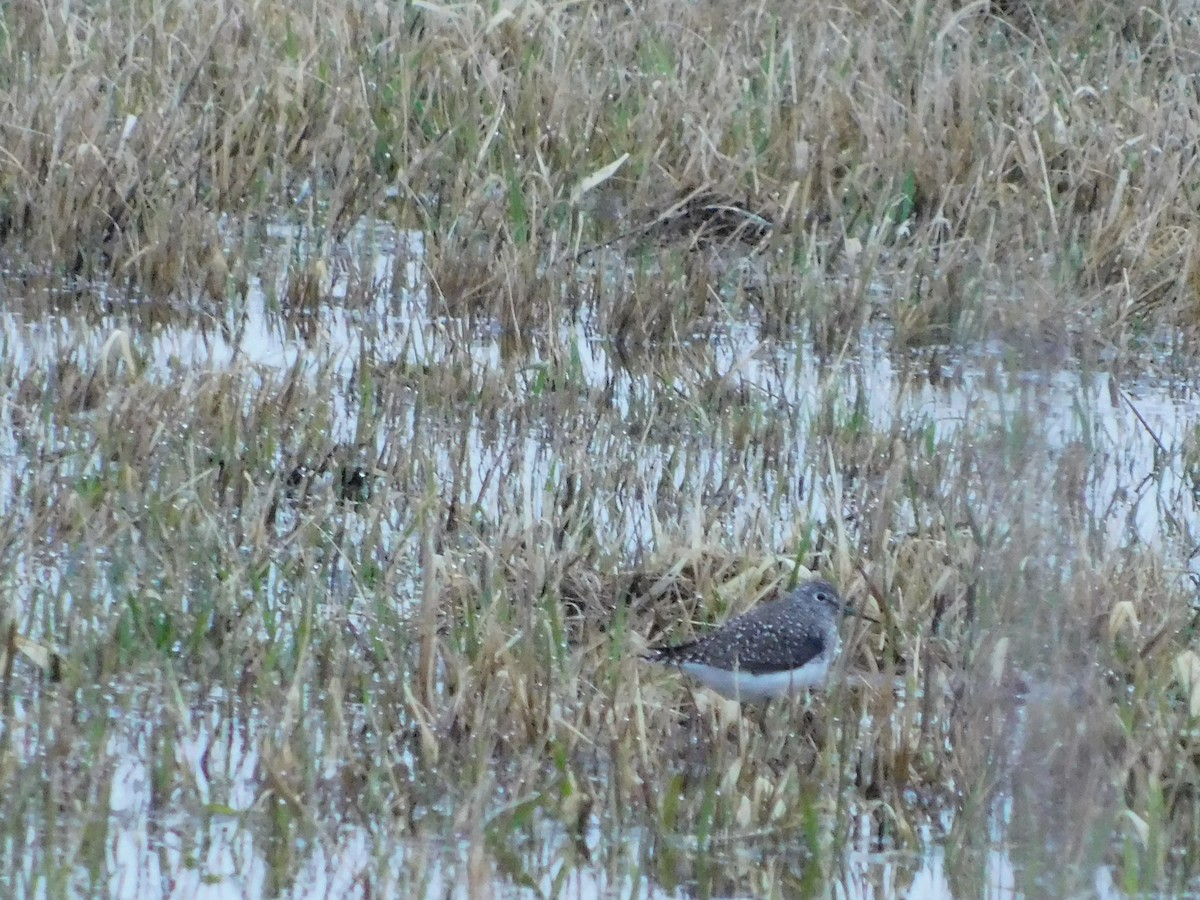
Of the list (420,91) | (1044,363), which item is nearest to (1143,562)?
(1044,363)

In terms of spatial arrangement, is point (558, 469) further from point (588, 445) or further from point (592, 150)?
point (592, 150)

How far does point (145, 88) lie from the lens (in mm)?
7410

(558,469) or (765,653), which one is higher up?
(765,653)

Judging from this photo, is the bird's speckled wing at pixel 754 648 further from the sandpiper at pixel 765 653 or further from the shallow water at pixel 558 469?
the shallow water at pixel 558 469

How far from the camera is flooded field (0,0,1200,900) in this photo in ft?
10.9

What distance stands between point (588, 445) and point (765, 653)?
60.0 inches

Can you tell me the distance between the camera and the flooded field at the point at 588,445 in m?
3.32

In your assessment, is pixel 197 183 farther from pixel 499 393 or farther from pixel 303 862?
pixel 303 862

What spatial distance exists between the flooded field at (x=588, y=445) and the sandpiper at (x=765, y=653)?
0.06 metres

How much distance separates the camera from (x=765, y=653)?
3.99 metres

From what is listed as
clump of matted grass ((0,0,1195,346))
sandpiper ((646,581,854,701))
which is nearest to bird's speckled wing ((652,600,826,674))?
sandpiper ((646,581,854,701))

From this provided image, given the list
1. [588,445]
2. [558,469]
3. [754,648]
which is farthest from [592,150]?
[754,648]

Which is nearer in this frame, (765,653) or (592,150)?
(765,653)

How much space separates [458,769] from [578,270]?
3398 millimetres
